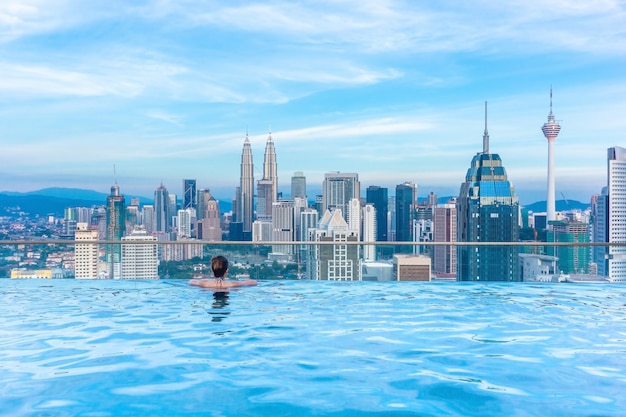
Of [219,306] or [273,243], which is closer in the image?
[219,306]

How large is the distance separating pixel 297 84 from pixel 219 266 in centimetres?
1018

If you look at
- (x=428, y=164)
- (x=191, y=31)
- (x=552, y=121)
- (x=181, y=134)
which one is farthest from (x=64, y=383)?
(x=552, y=121)

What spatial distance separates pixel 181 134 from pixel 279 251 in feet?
37.8

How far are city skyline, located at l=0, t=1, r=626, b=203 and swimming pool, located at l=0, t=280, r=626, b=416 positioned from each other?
6969mm

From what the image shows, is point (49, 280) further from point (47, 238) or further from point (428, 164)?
point (428, 164)

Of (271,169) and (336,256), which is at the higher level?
(271,169)

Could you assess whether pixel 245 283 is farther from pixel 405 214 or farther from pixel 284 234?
pixel 405 214

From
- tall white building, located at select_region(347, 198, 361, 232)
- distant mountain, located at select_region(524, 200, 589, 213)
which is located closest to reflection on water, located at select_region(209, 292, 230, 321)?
tall white building, located at select_region(347, 198, 361, 232)

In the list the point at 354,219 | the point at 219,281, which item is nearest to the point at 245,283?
the point at 219,281

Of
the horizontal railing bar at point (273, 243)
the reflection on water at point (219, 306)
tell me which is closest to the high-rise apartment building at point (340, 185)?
the horizontal railing bar at point (273, 243)

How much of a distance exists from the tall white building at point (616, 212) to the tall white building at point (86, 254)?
6514 millimetres

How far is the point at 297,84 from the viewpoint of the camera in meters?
16.5

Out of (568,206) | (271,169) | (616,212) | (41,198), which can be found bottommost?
(616,212)

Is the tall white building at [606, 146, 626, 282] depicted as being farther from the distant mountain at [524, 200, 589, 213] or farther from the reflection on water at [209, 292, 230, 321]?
the reflection on water at [209, 292, 230, 321]
